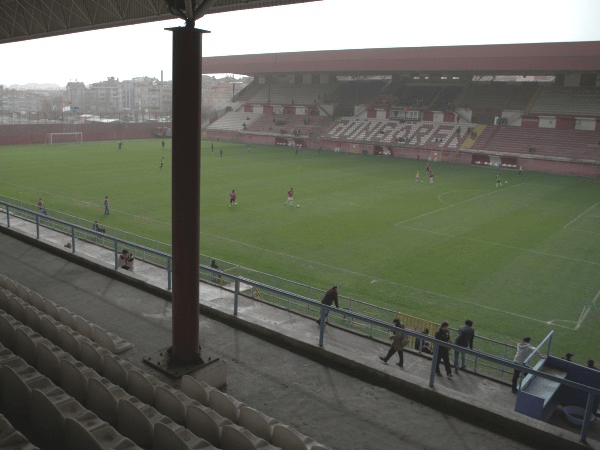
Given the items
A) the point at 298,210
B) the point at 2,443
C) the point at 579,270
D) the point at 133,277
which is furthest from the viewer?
the point at 298,210

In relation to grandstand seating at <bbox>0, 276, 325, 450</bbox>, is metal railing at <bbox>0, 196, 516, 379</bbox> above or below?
below

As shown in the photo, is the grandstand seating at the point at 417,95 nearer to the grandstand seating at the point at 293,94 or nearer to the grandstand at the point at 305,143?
the grandstand at the point at 305,143

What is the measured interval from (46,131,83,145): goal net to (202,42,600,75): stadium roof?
25632 millimetres

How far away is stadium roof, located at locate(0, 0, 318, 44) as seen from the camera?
49.1 feet

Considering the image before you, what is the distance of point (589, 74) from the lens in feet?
201

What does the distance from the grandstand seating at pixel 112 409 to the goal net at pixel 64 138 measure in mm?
67413

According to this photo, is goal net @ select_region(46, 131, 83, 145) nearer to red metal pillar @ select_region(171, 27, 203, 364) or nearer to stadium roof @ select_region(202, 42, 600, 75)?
stadium roof @ select_region(202, 42, 600, 75)

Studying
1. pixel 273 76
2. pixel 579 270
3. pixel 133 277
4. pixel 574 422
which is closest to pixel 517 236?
pixel 579 270

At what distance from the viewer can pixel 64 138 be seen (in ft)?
232

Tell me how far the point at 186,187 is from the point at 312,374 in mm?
3626

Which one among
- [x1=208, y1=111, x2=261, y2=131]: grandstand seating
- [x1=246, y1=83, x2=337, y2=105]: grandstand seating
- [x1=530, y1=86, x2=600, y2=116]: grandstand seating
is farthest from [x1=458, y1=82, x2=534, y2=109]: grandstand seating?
[x1=208, y1=111, x2=261, y2=131]: grandstand seating

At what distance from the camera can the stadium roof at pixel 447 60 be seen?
184ft

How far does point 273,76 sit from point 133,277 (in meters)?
79.2

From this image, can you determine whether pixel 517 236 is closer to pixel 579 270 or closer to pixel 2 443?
pixel 579 270
